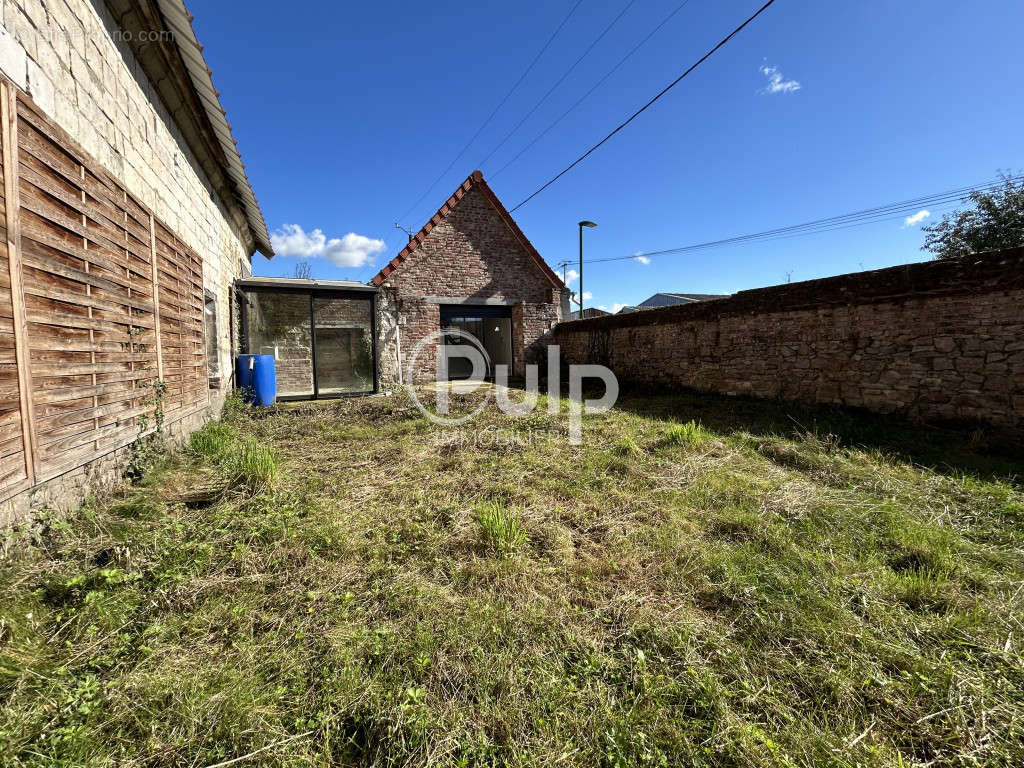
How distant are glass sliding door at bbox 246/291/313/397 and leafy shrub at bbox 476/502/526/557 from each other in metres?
12.0

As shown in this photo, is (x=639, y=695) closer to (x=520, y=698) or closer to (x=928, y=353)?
(x=520, y=698)

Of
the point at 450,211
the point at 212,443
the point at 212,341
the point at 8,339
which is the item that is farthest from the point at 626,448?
the point at 450,211

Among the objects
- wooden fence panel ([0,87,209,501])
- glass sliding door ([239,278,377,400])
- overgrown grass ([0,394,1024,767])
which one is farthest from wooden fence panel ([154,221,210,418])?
glass sliding door ([239,278,377,400])

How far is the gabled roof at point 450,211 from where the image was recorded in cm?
1077

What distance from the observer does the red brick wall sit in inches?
426

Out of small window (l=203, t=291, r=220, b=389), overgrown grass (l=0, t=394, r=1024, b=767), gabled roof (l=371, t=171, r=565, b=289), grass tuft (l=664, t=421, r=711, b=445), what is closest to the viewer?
overgrown grass (l=0, t=394, r=1024, b=767)

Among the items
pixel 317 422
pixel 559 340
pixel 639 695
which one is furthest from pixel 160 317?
pixel 559 340

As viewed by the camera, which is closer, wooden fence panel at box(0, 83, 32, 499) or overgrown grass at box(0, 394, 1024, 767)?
overgrown grass at box(0, 394, 1024, 767)

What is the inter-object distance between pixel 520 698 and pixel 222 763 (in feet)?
3.34

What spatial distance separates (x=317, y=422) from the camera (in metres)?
6.15

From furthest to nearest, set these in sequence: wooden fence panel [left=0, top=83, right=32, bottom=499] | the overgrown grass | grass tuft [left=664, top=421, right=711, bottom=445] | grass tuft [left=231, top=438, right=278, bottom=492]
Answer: grass tuft [left=664, top=421, right=711, bottom=445] < grass tuft [left=231, top=438, right=278, bottom=492] < wooden fence panel [left=0, top=83, right=32, bottom=499] < the overgrown grass

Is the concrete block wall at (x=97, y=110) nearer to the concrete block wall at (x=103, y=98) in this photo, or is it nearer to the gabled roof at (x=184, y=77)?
the concrete block wall at (x=103, y=98)

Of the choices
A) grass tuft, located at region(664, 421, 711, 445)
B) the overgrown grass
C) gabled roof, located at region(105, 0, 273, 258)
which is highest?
gabled roof, located at region(105, 0, 273, 258)

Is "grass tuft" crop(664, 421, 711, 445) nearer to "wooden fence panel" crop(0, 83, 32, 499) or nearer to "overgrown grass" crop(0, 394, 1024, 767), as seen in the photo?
"overgrown grass" crop(0, 394, 1024, 767)
